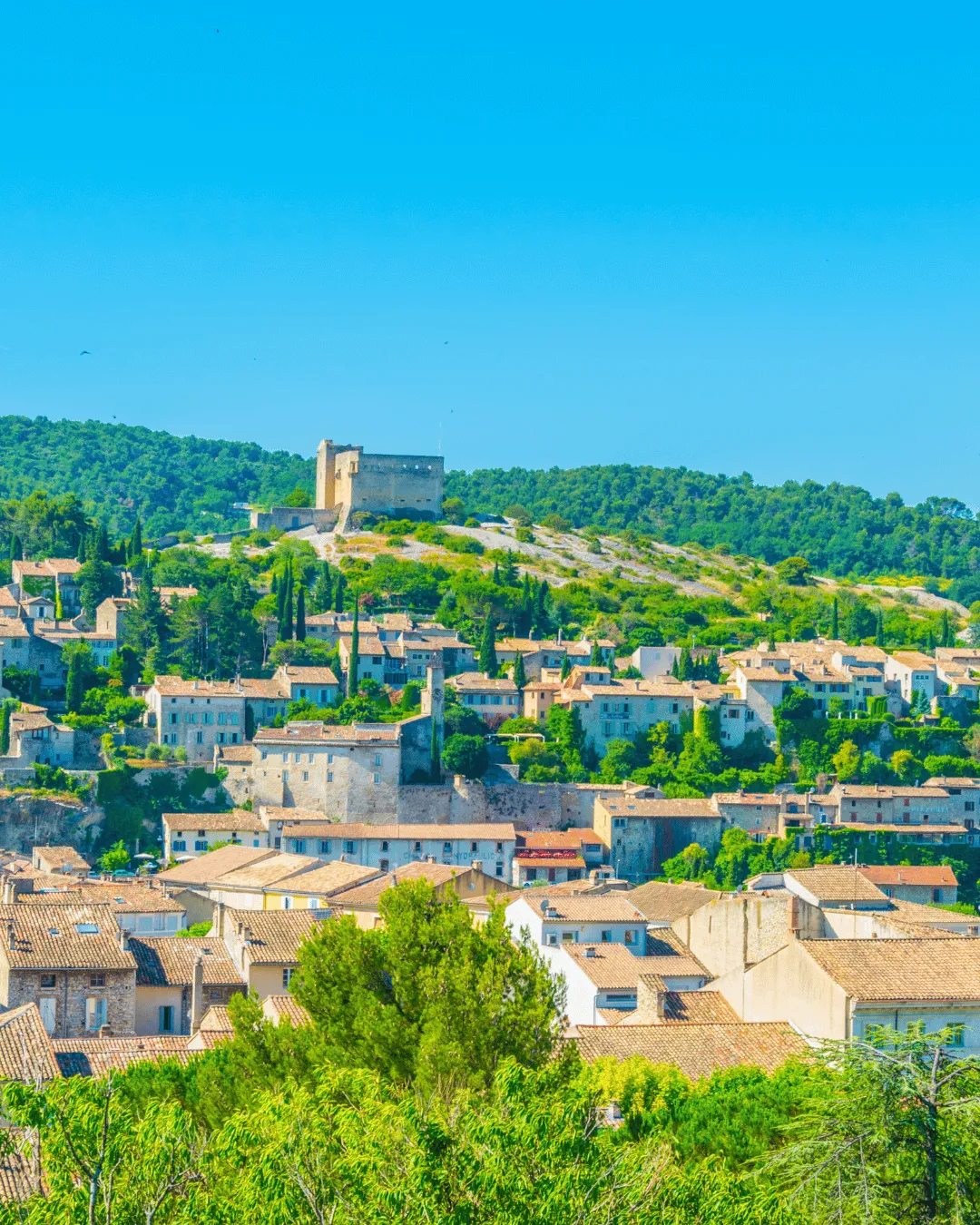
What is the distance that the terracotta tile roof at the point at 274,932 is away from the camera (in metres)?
41.3

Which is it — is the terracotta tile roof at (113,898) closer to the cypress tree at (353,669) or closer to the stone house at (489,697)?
the cypress tree at (353,669)

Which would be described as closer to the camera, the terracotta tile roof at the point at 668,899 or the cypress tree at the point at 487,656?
the terracotta tile roof at the point at 668,899

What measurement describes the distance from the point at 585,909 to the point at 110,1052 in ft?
59.3

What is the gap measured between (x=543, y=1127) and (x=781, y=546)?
175059mm

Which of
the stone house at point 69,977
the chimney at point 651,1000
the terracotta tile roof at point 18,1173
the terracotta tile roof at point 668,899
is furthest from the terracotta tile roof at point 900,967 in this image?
the terracotta tile roof at point 668,899

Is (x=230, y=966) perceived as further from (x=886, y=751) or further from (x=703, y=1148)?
(x=886, y=751)

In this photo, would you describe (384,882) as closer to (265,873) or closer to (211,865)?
(265,873)

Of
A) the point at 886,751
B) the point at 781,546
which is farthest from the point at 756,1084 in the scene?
the point at 781,546

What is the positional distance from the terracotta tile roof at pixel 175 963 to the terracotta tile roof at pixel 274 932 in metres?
0.66

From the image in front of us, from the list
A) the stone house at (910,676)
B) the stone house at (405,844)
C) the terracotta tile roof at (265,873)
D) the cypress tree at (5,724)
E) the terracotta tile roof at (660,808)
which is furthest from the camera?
the stone house at (910,676)

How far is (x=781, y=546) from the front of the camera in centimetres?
19300

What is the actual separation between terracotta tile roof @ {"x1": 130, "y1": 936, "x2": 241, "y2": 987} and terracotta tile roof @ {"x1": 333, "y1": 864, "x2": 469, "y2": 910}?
29.0ft

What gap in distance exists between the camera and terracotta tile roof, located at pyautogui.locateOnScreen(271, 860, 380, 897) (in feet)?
193

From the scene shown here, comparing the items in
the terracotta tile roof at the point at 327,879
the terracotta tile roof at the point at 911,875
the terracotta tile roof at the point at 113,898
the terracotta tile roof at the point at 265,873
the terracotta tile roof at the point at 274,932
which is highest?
the terracotta tile roof at the point at 274,932
